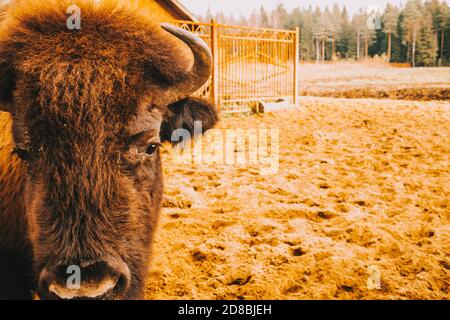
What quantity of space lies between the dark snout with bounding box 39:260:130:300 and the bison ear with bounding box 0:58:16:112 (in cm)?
114

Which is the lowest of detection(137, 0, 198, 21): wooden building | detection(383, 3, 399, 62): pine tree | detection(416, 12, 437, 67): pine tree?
detection(137, 0, 198, 21): wooden building

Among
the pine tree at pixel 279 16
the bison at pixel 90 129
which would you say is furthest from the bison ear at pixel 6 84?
the pine tree at pixel 279 16

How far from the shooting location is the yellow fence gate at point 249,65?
42.0ft

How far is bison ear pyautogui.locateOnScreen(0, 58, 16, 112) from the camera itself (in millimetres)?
2342

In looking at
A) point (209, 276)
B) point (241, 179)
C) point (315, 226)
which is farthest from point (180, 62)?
point (241, 179)

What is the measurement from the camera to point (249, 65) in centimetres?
1423

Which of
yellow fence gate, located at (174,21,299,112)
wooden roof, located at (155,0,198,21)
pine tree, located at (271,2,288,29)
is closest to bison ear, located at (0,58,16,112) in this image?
yellow fence gate, located at (174,21,299,112)

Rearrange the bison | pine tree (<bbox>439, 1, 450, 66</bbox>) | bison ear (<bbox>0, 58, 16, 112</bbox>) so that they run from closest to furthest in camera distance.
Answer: the bison, bison ear (<bbox>0, 58, 16, 112</bbox>), pine tree (<bbox>439, 1, 450, 66</bbox>)

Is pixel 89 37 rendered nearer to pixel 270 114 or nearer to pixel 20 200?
pixel 20 200

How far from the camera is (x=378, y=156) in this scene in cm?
732

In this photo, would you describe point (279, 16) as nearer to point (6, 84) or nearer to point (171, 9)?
point (171, 9)

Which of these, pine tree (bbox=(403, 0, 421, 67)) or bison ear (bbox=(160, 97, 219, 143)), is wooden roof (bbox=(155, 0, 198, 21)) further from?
pine tree (bbox=(403, 0, 421, 67))

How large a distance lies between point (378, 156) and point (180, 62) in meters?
5.75

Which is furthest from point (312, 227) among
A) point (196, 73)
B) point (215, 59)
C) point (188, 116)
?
point (215, 59)
